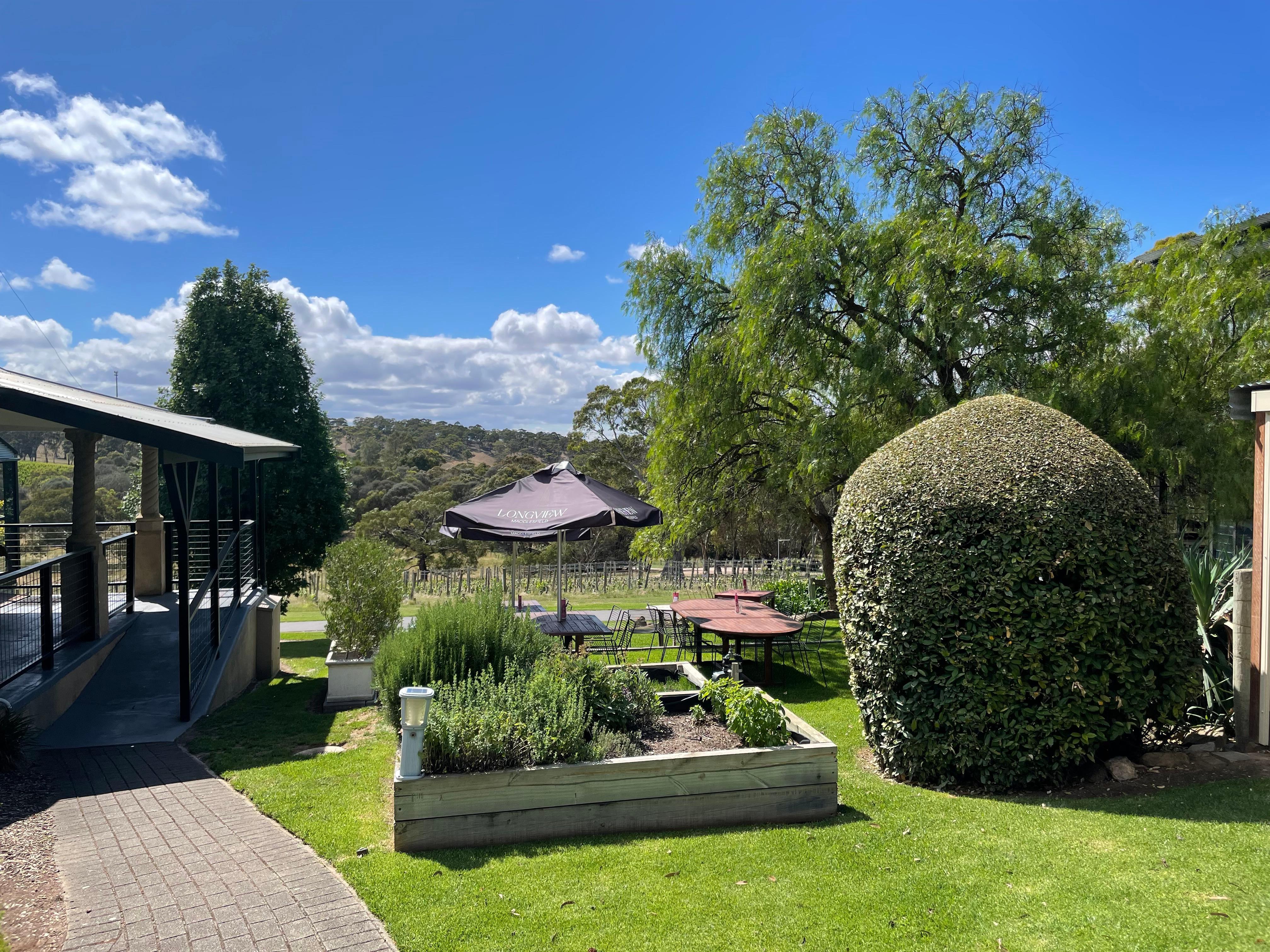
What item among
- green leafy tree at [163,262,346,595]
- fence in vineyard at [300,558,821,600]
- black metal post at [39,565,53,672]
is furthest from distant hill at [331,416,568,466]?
black metal post at [39,565,53,672]

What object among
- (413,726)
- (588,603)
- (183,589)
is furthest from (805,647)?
(588,603)

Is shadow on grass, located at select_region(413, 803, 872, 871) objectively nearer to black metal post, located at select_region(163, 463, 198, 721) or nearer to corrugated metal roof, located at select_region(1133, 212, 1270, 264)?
black metal post, located at select_region(163, 463, 198, 721)

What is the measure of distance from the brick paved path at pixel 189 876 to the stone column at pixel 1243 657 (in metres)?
6.41

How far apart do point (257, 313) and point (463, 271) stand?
1053cm

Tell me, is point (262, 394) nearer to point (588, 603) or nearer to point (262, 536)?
point (262, 536)

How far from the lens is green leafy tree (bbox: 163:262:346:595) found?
1503 centimetres

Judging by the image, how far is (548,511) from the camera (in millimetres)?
9258

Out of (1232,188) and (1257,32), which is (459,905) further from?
(1232,188)

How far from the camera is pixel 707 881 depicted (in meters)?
3.96

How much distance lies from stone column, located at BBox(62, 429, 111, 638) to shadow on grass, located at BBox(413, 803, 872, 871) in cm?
630

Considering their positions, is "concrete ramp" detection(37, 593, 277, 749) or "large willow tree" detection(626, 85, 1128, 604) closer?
"concrete ramp" detection(37, 593, 277, 749)

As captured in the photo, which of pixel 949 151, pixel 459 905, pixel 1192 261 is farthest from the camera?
pixel 1192 261

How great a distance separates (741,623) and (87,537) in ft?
26.4

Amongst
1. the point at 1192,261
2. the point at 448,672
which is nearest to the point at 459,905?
the point at 448,672
